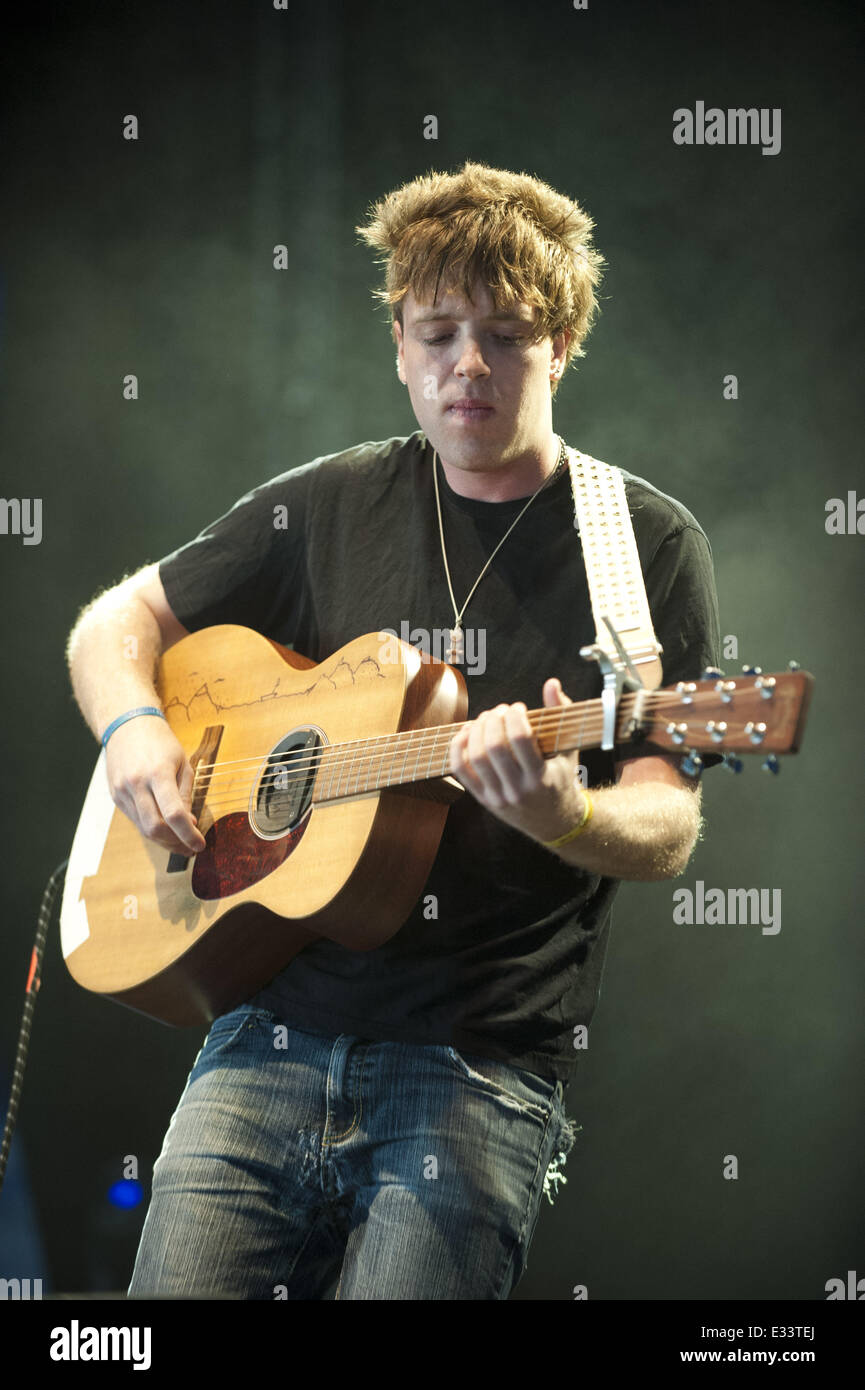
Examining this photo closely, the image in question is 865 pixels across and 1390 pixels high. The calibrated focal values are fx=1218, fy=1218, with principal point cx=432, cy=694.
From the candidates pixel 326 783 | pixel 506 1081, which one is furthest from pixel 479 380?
pixel 506 1081

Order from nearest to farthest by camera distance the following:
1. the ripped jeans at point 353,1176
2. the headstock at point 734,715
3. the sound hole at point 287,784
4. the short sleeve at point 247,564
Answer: the headstock at point 734,715 → the ripped jeans at point 353,1176 → the sound hole at point 287,784 → the short sleeve at point 247,564

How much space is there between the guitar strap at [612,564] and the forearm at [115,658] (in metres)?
0.96

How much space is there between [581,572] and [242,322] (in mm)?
1800

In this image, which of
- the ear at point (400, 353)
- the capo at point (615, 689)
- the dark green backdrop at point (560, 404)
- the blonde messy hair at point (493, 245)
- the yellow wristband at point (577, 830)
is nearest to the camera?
the capo at point (615, 689)

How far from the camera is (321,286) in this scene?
11.6 feet

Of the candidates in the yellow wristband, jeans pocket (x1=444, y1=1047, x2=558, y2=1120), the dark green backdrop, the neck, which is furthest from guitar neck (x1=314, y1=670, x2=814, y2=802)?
the dark green backdrop

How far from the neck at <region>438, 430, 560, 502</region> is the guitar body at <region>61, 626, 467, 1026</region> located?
408mm

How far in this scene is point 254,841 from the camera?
2.20 metres

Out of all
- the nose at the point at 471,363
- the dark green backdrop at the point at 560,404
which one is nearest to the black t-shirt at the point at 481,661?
the nose at the point at 471,363

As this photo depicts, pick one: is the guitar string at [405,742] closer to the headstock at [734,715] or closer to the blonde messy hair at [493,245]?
the headstock at [734,715]

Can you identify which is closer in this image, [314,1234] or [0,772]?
[314,1234]

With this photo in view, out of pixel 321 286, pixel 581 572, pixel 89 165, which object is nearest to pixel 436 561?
pixel 581 572

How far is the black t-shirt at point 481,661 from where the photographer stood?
2.04 metres

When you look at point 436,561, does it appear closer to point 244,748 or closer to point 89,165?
point 244,748
